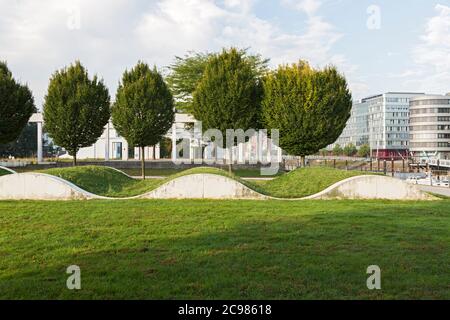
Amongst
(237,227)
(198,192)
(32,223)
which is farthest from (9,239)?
(198,192)

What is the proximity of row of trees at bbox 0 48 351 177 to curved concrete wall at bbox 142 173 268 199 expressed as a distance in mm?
10305

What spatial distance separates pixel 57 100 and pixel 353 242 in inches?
909

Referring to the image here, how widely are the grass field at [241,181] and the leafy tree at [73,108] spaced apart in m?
6.84

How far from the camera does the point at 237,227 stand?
9.59 meters

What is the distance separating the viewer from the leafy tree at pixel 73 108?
25688mm

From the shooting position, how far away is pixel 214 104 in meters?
24.8

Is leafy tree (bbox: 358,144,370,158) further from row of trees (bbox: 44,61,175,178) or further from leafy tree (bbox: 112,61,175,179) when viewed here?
leafy tree (bbox: 112,61,175,179)

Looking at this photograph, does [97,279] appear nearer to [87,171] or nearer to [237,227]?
[237,227]

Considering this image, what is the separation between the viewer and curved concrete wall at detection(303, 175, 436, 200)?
14883 millimetres

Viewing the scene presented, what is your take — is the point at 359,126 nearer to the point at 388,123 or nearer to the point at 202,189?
the point at 388,123

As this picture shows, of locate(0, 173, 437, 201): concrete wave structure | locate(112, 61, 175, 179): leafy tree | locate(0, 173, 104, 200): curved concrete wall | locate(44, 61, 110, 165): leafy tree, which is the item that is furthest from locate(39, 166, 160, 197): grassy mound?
locate(44, 61, 110, 165): leafy tree

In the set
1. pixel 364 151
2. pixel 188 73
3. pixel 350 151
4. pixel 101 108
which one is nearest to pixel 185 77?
pixel 188 73
